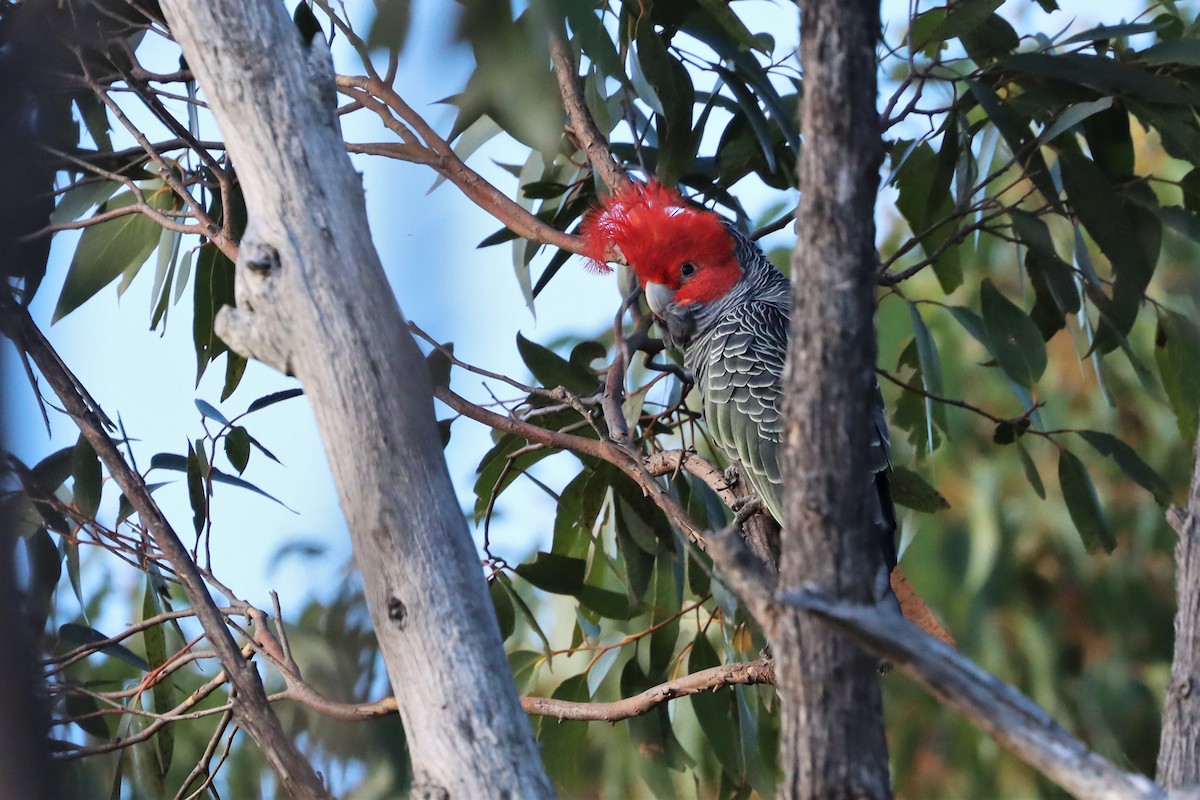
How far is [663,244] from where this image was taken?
1898 millimetres

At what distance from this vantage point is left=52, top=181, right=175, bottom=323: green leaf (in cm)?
167

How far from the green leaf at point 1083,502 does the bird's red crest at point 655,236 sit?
2.26 feet

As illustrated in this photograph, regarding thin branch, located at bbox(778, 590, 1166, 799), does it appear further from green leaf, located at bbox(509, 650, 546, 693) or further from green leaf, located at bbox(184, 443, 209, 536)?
green leaf, located at bbox(509, 650, 546, 693)

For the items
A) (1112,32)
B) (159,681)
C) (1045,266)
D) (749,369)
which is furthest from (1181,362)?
(159,681)

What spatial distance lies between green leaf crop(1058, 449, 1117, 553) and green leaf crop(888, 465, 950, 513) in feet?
0.70

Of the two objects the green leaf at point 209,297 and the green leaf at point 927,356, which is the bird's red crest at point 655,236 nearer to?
the green leaf at point 927,356

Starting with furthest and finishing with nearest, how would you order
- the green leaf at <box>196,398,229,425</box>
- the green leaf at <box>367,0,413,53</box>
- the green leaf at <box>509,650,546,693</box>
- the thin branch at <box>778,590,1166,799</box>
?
the green leaf at <box>509,650,546,693</box> → the green leaf at <box>196,398,229,425</box> → the green leaf at <box>367,0,413,53</box> → the thin branch at <box>778,590,1166,799</box>

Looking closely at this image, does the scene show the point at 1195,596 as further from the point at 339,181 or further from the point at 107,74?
the point at 107,74

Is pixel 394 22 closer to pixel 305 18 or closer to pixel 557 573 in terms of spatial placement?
pixel 305 18

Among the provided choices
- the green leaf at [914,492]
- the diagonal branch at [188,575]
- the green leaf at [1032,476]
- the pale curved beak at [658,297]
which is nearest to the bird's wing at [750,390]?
the pale curved beak at [658,297]

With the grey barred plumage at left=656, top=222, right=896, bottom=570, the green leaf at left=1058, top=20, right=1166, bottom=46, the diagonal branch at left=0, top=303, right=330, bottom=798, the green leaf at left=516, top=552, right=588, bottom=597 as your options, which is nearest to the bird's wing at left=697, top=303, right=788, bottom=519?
the grey barred plumage at left=656, top=222, right=896, bottom=570

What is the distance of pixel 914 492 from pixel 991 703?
1.17 m

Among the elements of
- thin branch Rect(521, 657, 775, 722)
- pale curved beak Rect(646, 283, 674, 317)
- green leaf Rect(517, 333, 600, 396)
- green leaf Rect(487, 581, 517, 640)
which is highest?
pale curved beak Rect(646, 283, 674, 317)

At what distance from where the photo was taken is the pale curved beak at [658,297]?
198cm
